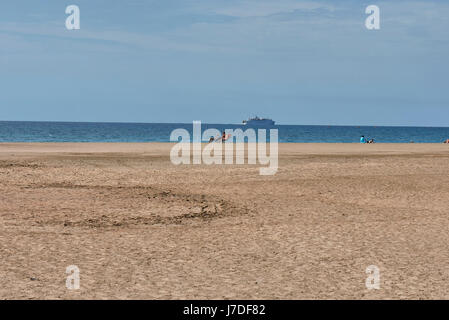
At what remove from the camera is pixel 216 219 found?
40.7ft

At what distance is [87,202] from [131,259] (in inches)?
242

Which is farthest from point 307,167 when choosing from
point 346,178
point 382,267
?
point 382,267

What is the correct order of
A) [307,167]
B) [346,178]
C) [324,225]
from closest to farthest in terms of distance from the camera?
[324,225] → [346,178] → [307,167]

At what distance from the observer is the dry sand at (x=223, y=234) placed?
24.1ft

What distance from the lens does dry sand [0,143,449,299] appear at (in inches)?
290

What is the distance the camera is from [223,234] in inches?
424

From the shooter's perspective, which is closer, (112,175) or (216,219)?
(216,219)

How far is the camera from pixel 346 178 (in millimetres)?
19625

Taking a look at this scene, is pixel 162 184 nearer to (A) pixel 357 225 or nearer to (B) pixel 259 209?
(B) pixel 259 209

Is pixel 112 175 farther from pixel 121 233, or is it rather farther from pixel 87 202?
pixel 121 233
